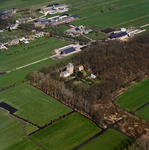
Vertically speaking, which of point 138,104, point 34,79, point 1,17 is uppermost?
point 1,17

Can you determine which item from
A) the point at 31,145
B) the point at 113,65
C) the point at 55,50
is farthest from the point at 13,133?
the point at 55,50

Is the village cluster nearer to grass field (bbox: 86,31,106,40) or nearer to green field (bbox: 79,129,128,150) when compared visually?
grass field (bbox: 86,31,106,40)

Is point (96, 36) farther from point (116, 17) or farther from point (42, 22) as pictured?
point (42, 22)

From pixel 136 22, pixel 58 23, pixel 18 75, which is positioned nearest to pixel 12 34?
pixel 58 23

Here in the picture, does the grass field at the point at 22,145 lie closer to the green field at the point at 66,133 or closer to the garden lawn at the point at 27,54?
the green field at the point at 66,133

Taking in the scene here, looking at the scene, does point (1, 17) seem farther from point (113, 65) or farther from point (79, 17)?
point (113, 65)

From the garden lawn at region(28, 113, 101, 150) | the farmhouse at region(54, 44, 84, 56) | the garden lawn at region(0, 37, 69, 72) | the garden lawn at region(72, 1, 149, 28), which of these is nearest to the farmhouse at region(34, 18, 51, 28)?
the garden lawn at region(72, 1, 149, 28)
